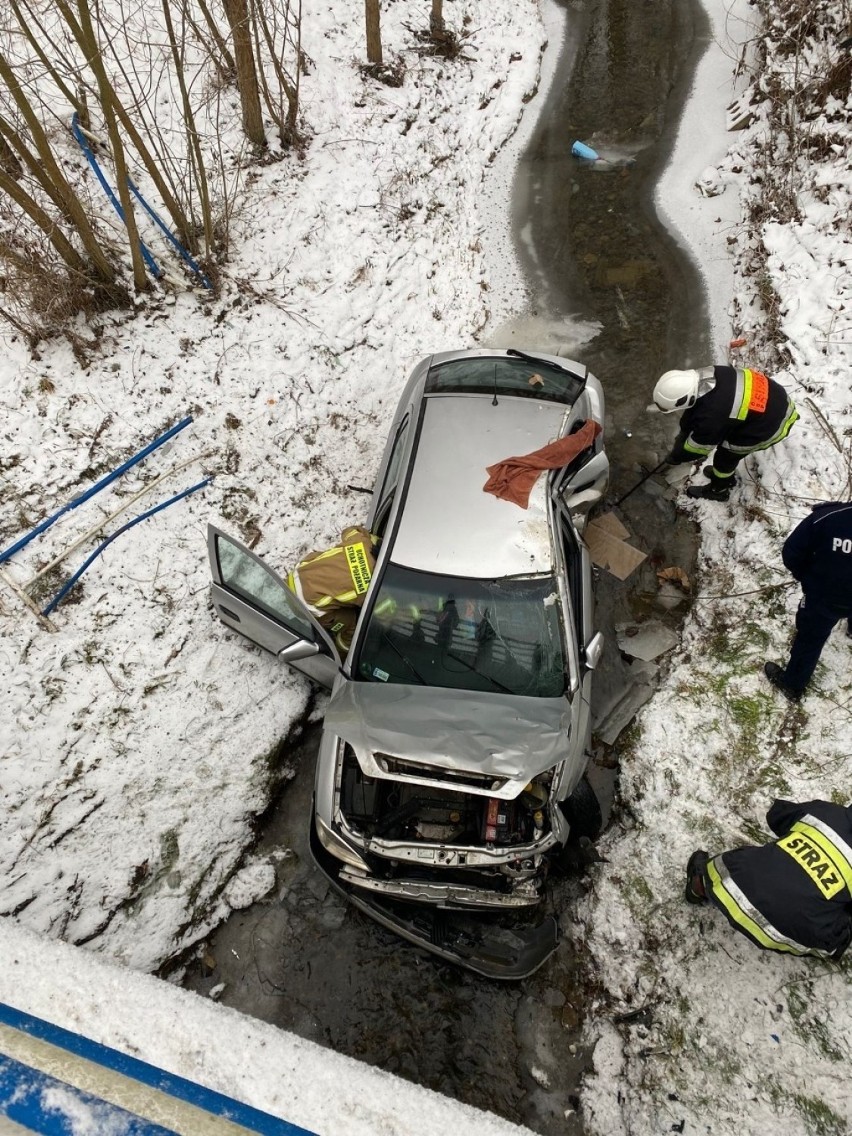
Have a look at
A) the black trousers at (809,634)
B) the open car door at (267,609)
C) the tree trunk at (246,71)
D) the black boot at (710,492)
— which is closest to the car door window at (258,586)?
the open car door at (267,609)

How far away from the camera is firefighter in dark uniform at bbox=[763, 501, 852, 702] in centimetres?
335

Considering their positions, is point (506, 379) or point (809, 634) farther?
point (506, 379)

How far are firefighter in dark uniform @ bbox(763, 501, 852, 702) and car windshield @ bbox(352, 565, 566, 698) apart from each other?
4.97 ft

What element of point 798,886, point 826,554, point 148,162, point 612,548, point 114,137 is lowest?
point 798,886

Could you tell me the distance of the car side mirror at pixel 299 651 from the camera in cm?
364

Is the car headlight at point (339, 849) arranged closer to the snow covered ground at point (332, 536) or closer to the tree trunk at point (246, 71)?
the snow covered ground at point (332, 536)

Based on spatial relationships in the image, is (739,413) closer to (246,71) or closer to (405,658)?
(405,658)

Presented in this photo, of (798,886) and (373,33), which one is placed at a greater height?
(373,33)

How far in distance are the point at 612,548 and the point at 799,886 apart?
9.01ft

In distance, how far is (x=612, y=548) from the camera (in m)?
4.91

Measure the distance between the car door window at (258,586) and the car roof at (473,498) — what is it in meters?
0.75

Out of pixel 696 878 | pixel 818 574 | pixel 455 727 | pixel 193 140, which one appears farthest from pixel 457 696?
pixel 193 140

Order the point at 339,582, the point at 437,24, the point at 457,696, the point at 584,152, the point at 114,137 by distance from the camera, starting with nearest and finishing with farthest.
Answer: the point at 457,696 → the point at 339,582 → the point at 114,137 → the point at 584,152 → the point at 437,24

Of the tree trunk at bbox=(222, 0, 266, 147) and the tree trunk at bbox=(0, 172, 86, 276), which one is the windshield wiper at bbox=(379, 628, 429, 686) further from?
the tree trunk at bbox=(222, 0, 266, 147)
